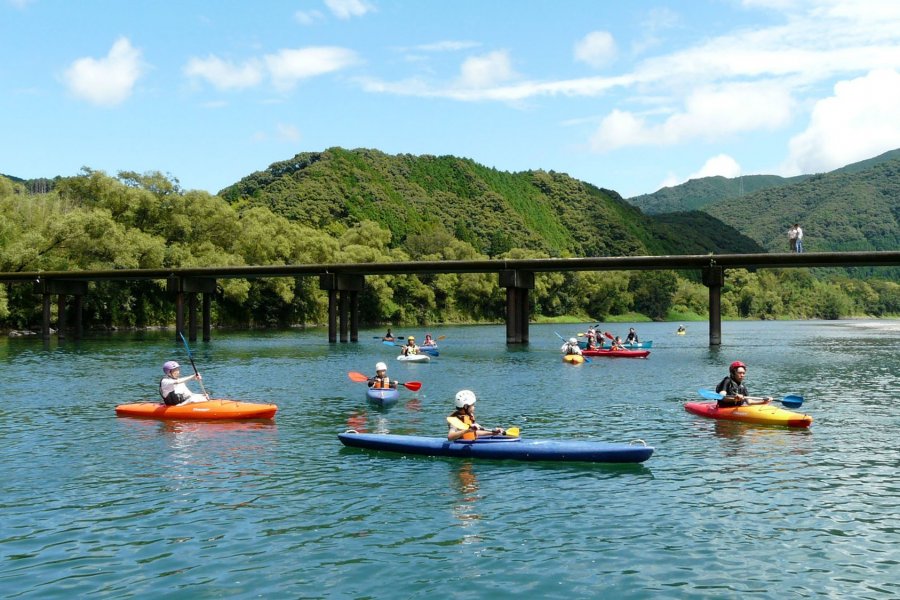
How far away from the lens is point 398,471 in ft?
54.7

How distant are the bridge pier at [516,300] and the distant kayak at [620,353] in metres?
11.0

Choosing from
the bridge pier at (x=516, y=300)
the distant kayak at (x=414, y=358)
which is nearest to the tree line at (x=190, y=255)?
the bridge pier at (x=516, y=300)

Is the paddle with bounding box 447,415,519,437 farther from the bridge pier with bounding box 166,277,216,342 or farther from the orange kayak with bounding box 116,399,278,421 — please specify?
the bridge pier with bounding box 166,277,216,342

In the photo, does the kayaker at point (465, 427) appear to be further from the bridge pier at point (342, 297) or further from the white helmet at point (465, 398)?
the bridge pier at point (342, 297)

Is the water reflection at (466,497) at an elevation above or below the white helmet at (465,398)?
below

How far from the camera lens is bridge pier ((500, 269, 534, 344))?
62.2 m

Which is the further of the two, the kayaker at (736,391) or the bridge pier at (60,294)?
the bridge pier at (60,294)

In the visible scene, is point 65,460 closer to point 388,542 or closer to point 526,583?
point 388,542

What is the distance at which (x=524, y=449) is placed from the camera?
17094 millimetres

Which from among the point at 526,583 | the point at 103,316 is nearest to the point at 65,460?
the point at 526,583

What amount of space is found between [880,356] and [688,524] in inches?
1775

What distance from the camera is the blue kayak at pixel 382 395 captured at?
26.6 m

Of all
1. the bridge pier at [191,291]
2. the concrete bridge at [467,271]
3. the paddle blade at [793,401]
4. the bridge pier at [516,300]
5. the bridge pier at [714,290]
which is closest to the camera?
the paddle blade at [793,401]

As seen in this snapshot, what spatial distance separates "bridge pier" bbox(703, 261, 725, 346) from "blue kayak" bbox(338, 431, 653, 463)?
44292 mm
